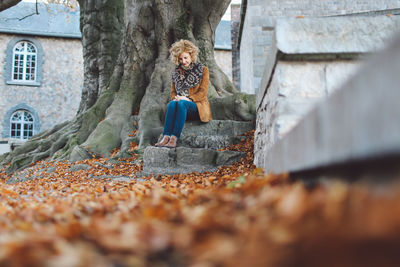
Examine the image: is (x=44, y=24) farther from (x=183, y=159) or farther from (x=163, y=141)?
(x=183, y=159)

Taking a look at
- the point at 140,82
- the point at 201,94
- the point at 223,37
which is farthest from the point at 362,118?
the point at 223,37

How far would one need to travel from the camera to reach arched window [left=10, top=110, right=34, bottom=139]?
19.3 metres

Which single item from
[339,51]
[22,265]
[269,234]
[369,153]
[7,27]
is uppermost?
[7,27]

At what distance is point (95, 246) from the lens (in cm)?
104

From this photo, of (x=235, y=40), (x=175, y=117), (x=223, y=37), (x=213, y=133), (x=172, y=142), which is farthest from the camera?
(x=223, y=37)

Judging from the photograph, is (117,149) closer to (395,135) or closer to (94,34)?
(94,34)

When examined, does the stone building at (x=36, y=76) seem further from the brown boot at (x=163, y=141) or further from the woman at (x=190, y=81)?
the brown boot at (x=163, y=141)

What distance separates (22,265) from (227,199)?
921 mm

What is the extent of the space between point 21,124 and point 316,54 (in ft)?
66.6

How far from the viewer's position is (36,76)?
19625mm

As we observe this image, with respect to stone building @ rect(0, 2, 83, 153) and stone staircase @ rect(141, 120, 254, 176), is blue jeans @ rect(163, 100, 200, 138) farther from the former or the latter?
stone building @ rect(0, 2, 83, 153)

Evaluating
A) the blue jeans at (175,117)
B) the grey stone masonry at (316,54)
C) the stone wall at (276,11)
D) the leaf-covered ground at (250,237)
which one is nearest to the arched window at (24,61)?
the stone wall at (276,11)

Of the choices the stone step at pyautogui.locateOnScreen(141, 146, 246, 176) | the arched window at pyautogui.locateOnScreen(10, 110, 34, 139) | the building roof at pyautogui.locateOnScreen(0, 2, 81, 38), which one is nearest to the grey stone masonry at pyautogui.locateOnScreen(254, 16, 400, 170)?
the stone step at pyautogui.locateOnScreen(141, 146, 246, 176)

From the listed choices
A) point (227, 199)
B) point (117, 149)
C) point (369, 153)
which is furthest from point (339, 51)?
point (117, 149)
